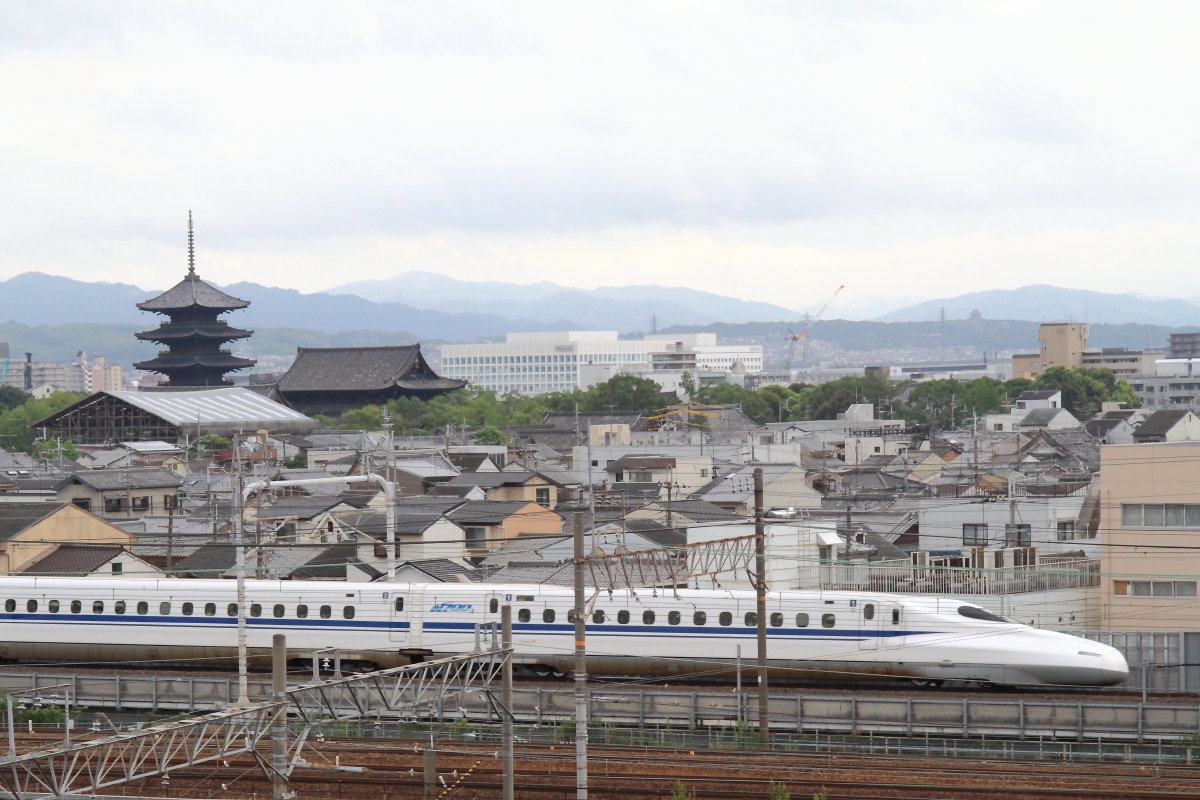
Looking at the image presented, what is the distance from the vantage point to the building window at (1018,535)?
33.7 metres

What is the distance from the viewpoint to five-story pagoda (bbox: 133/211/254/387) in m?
112

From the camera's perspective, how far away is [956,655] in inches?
872

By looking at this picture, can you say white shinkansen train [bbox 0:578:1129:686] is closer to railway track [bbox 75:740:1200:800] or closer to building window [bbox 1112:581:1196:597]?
railway track [bbox 75:740:1200:800]

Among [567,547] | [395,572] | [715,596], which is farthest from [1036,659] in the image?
[567,547]

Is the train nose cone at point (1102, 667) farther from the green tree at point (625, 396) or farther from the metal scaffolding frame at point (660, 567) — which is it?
the green tree at point (625, 396)

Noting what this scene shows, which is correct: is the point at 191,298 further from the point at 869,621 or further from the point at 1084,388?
the point at 869,621

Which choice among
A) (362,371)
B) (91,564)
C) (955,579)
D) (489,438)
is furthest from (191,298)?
(955,579)

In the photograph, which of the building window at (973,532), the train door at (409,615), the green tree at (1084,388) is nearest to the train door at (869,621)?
the train door at (409,615)

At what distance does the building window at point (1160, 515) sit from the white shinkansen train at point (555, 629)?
5757 mm

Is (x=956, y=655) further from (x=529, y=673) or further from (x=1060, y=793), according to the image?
(x=529, y=673)

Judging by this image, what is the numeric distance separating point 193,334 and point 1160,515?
94522 mm

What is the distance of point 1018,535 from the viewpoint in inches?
1378

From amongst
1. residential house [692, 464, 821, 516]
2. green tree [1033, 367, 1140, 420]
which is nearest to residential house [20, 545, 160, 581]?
residential house [692, 464, 821, 516]

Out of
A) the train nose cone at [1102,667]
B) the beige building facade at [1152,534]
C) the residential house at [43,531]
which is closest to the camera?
the train nose cone at [1102,667]
